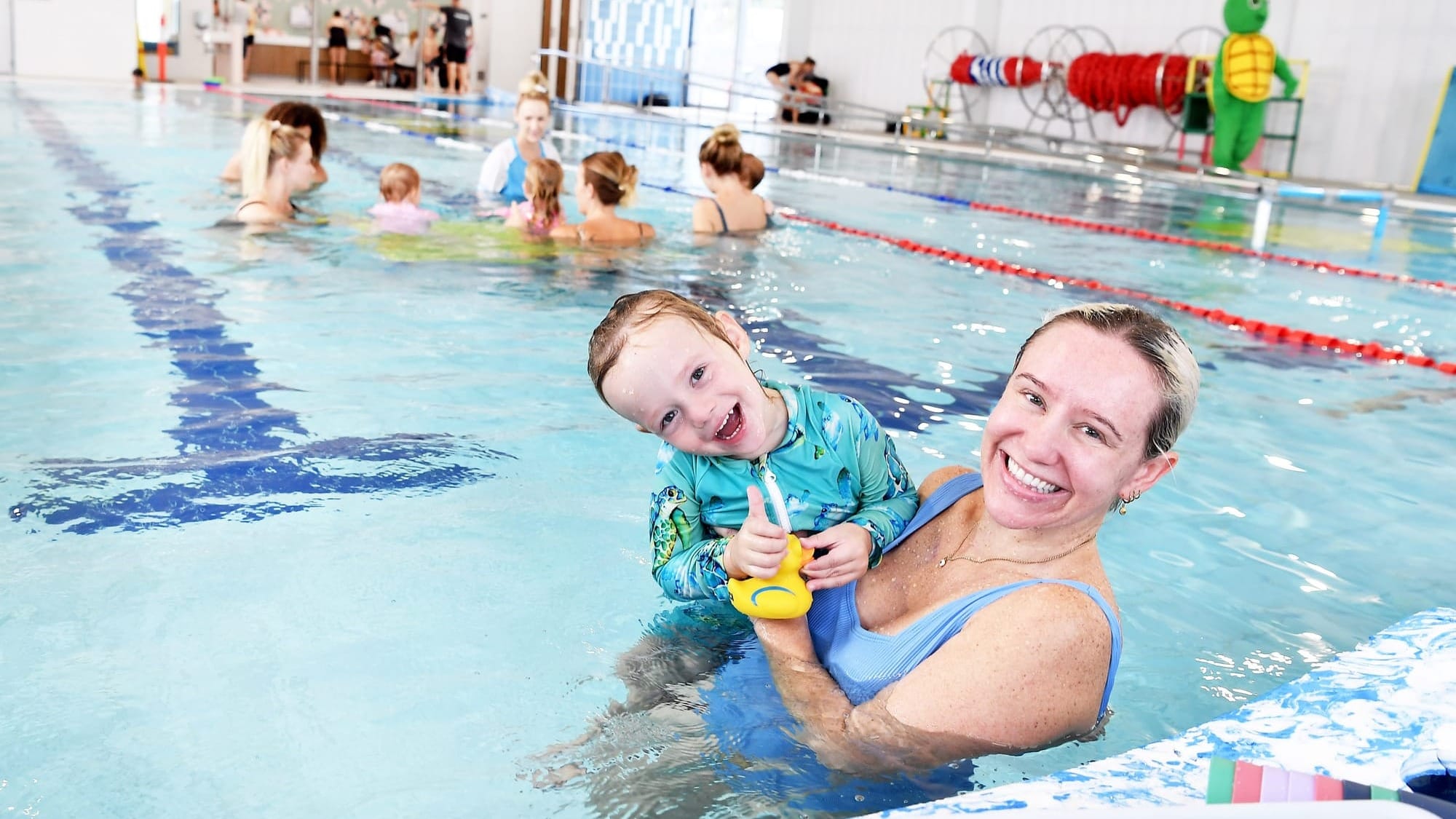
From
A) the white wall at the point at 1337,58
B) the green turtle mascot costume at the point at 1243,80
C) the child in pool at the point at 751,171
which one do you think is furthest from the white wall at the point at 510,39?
the child in pool at the point at 751,171

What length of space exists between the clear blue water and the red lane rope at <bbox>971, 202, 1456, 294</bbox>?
2.69 ft

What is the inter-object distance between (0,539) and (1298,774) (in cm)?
290

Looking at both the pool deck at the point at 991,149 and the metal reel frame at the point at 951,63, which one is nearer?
the pool deck at the point at 991,149

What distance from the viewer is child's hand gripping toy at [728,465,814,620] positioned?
6.23 ft

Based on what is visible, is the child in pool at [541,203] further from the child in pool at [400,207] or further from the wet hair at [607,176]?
the child in pool at [400,207]

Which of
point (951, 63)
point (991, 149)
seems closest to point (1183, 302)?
point (991, 149)

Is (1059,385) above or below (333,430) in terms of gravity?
above

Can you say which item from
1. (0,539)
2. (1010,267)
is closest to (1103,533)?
(0,539)

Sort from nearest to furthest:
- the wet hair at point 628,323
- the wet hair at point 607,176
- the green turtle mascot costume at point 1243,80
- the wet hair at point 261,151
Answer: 1. the wet hair at point 628,323
2. the wet hair at point 261,151
3. the wet hair at point 607,176
4. the green turtle mascot costume at point 1243,80

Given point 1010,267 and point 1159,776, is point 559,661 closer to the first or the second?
point 1159,776

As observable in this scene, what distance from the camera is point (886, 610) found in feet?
6.86

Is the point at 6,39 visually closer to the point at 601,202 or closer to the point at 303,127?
the point at 303,127

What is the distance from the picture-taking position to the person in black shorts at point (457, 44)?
82.5 feet

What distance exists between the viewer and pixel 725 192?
27.2ft
